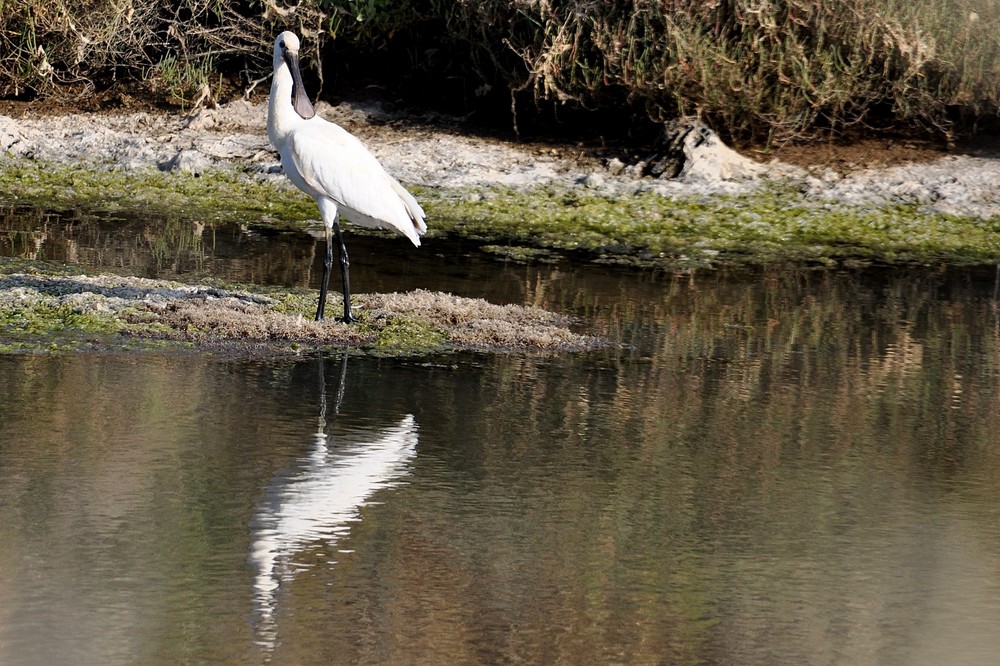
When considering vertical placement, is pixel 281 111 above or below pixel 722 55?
below

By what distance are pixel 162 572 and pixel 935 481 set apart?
3.22 meters

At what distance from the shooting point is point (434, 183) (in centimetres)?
1389

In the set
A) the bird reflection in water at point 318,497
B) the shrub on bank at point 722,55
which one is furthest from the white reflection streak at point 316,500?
the shrub on bank at point 722,55

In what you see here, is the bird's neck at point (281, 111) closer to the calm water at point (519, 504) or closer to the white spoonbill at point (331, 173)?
the white spoonbill at point (331, 173)

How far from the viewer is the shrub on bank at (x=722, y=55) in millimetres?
14117

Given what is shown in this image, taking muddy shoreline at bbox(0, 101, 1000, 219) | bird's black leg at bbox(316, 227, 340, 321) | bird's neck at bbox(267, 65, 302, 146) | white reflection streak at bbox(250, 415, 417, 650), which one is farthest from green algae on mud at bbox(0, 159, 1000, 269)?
white reflection streak at bbox(250, 415, 417, 650)

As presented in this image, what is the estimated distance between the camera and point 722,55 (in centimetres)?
1398

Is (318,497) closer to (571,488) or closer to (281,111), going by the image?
(571,488)

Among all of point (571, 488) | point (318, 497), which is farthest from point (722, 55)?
point (318, 497)

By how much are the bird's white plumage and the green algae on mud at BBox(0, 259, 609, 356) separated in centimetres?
50

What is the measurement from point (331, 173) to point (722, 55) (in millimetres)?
5742

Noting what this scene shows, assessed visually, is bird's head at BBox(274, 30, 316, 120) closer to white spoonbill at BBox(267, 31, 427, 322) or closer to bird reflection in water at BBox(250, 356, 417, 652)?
white spoonbill at BBox(267, 31, 427, 322)

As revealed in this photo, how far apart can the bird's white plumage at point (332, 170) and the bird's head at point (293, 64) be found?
0.06ft

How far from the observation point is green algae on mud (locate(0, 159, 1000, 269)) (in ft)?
40.1
